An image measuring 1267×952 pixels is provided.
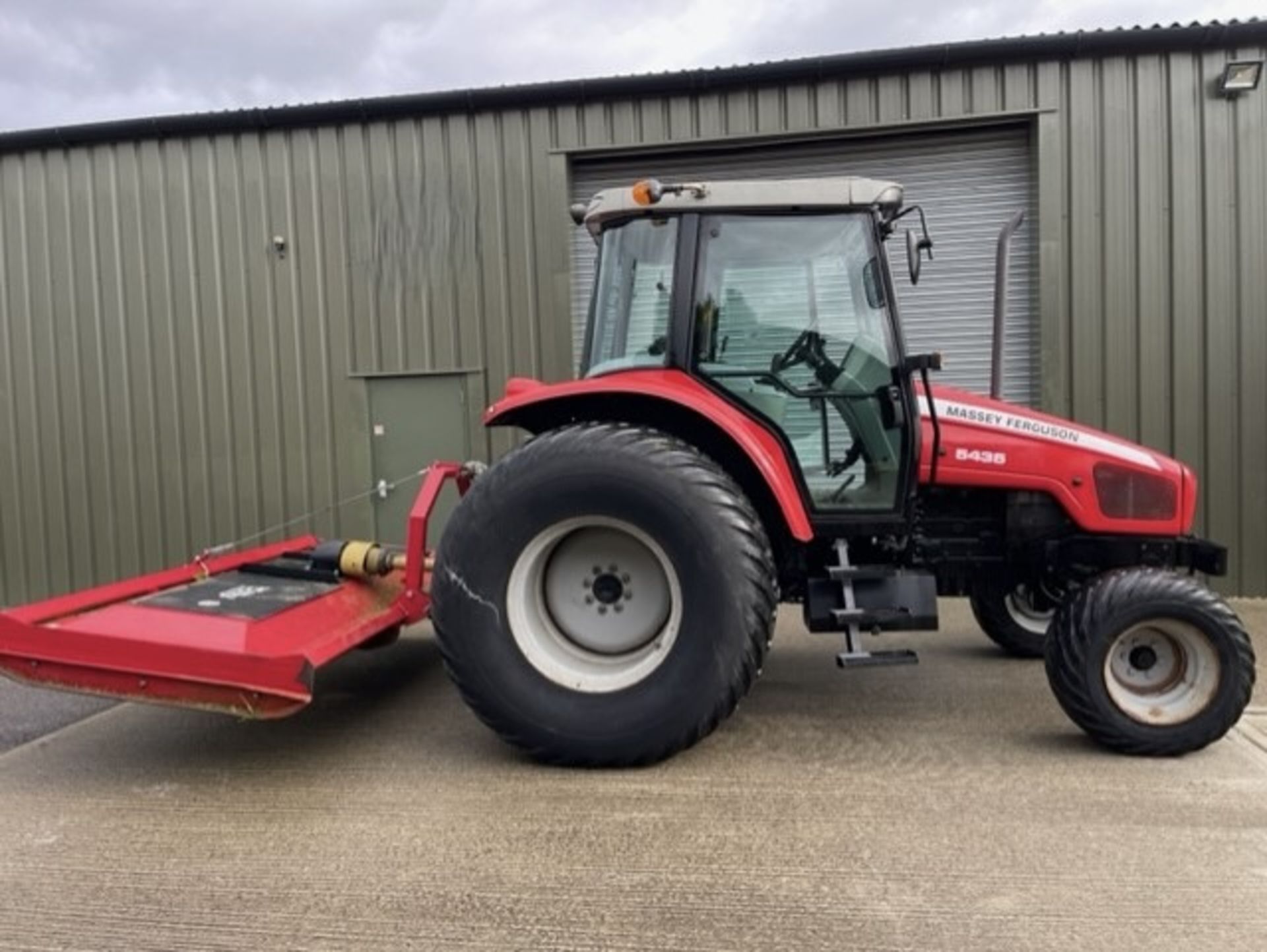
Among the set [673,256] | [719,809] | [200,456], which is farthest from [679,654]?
[200,456]

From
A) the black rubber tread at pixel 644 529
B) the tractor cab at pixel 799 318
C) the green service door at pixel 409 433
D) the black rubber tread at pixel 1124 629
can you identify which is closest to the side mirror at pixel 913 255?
the tractor cab at pixel 799 318

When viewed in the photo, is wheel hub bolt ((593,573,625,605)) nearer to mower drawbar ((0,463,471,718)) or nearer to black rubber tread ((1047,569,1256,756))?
mower drawbar ((0,463,471,718))

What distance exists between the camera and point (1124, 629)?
3385 mm

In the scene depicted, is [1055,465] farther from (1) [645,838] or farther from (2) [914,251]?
(1) [645,838]

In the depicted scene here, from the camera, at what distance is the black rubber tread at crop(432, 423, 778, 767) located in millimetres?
3285

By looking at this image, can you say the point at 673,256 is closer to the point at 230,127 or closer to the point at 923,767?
the point at 923,767

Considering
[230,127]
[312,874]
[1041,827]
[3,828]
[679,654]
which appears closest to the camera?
[312,874]

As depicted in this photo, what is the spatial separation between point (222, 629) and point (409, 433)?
3875 mm

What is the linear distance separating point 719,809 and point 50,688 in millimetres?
2313

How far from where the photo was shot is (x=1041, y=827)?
113 inches

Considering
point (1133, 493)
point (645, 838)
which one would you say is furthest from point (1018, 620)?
point (645, 838)

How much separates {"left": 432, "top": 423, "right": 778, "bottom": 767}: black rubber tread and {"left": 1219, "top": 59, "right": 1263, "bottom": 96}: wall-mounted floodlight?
17.3 ft

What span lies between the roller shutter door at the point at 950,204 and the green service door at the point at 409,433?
3.50 ft

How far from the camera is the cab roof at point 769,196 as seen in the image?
3.62 meters
